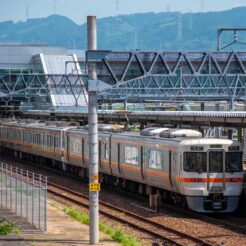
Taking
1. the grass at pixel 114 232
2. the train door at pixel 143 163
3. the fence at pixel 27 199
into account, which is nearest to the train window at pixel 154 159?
the train door at pixel 143 163

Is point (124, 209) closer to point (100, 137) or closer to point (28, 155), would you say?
point (100, 137)

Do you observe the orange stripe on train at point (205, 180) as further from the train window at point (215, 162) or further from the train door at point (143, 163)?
the train door at point (143, 163)

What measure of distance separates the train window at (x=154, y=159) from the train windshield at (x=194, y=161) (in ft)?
6.65

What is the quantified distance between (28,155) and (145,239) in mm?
35394

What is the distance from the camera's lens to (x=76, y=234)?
20.2 meters

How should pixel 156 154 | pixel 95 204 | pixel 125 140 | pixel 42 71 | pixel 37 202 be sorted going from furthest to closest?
pixel 42 71 < pixel 125 140 < pixel 156 154 < pixel 37 202 < pixel 95 204

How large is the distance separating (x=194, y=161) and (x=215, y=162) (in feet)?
2.09

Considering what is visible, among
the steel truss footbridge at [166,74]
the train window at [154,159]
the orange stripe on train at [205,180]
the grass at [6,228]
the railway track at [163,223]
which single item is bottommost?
the railway track at [163,223]

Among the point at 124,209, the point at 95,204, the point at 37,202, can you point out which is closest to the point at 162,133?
the point at 124,209

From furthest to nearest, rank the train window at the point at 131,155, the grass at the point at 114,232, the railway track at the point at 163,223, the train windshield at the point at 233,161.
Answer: the train window at the point at 131,155 < the train windshield at the point at 233,161 < the railway track at the point at 163,223 < the grass at the point at 114,232

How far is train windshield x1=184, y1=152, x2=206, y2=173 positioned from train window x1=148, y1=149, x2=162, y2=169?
2.03 meters

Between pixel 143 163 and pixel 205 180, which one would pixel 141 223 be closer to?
pixel 205 180

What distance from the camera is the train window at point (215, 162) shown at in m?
23.9

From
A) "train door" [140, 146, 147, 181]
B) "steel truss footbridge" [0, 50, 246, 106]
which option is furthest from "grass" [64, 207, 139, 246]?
"steel truss footbridge" [0, 50, 246, 106]
